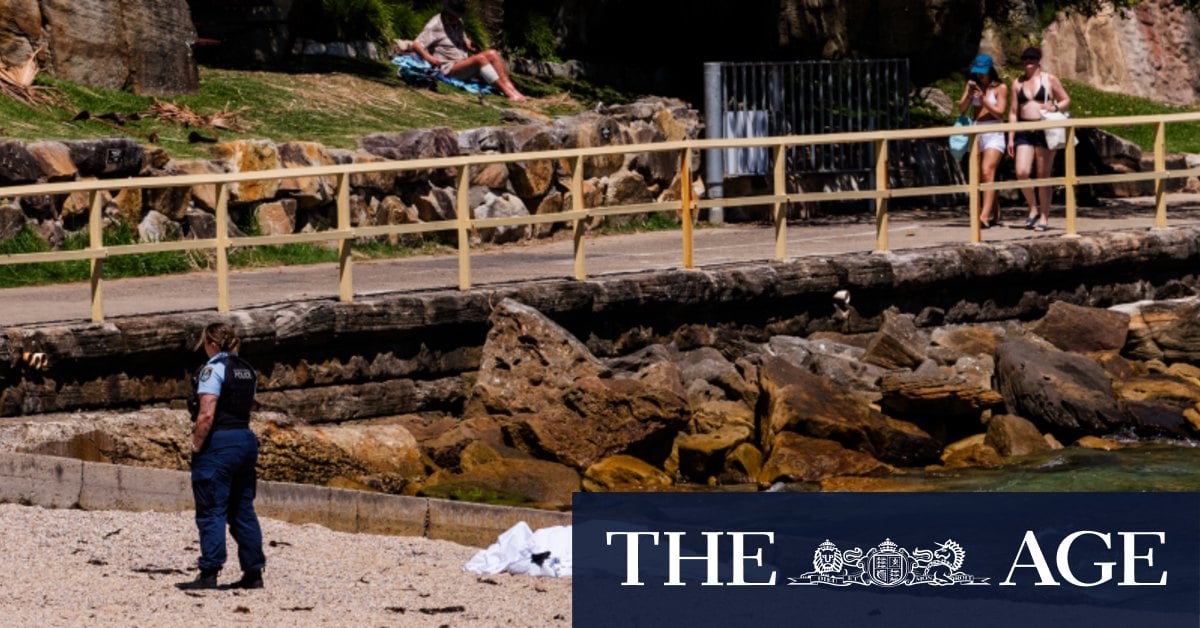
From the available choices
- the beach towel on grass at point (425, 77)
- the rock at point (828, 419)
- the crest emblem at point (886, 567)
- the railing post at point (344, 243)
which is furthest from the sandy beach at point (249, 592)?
the beach towel on grass at point (425, 77)

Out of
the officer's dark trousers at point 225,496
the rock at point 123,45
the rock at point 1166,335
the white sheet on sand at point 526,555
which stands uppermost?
the rock at point 123,45

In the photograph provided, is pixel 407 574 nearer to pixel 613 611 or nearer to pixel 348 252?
pixel 613 611

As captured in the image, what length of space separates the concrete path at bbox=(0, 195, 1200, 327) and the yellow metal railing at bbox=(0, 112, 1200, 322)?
0.32 m

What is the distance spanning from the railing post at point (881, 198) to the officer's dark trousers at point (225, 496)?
8.15 meters

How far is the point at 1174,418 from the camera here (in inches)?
658

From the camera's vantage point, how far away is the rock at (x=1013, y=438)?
51.8ft

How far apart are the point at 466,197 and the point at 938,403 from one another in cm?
358

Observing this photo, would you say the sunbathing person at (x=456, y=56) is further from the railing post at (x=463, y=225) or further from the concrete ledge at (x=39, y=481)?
the concrete ledge at (x=39, y=481)

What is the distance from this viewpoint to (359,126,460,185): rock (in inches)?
741

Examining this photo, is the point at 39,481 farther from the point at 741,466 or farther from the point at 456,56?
the point at 456,56

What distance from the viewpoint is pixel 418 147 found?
62.4 feet

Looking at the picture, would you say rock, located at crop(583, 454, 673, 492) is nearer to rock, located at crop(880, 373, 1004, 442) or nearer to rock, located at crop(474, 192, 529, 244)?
rock, located at crop(880, 373, 1004, 442)

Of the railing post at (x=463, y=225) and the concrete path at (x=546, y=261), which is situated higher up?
the railing post at (x=463, y=225)

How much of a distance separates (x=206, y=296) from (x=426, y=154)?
13.6ft
